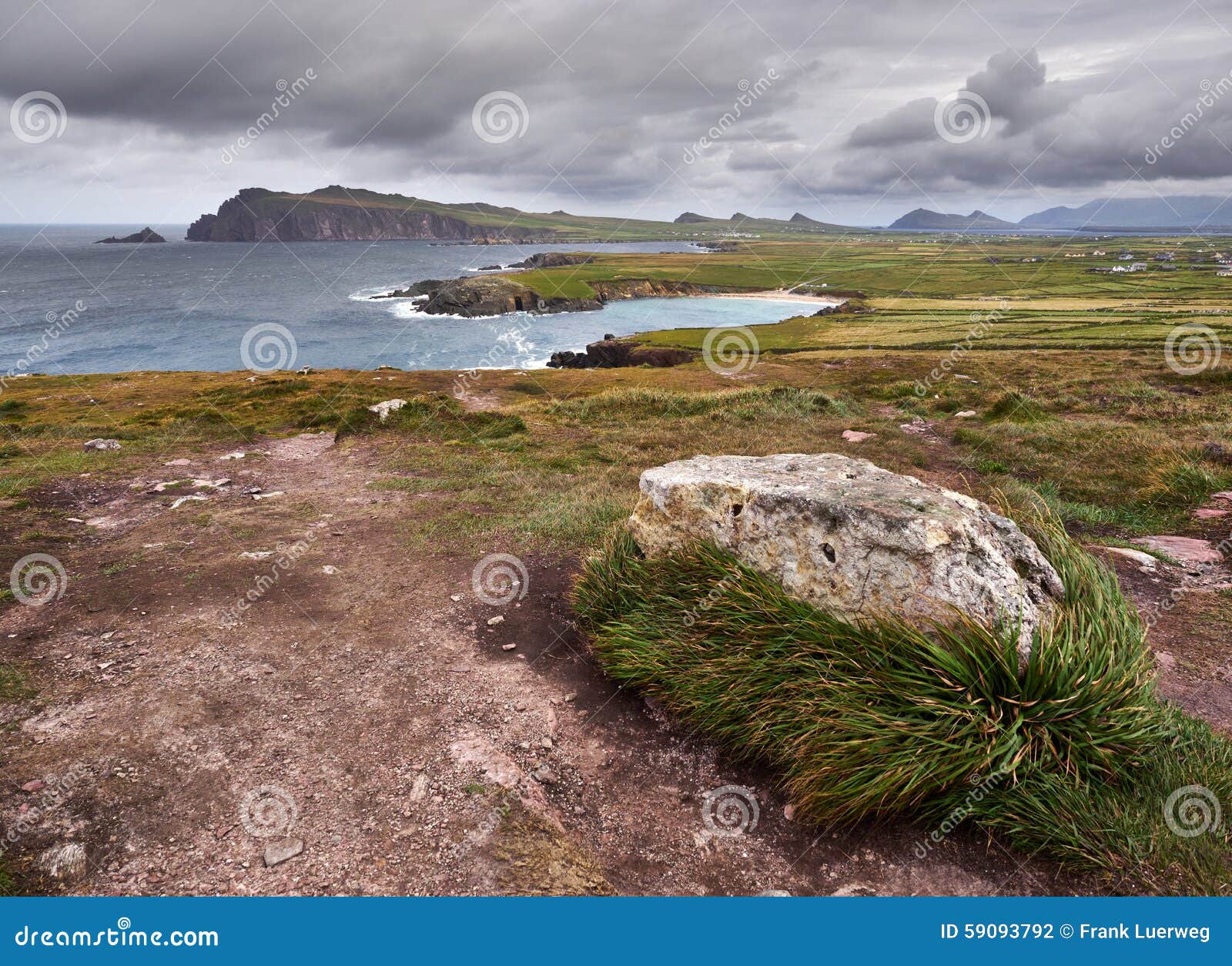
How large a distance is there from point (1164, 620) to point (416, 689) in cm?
1028

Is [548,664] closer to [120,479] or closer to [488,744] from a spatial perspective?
[488,744]

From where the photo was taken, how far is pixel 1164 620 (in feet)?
28.1

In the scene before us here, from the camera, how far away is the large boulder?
626 centimetres

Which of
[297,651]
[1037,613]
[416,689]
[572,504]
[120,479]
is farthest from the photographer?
[120,479]

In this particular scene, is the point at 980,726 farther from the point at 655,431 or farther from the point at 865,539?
the point at 655,431

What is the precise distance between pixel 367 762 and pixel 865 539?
18.9 feet

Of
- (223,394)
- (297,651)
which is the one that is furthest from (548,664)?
(223,394)

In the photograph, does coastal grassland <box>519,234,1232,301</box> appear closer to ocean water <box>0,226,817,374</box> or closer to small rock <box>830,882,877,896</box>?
ocean water <box>0,226,817,374</box>

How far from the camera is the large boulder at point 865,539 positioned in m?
6.26

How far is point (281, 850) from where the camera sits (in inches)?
204

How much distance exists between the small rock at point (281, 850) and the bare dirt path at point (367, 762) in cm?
2

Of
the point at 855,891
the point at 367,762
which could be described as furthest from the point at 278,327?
the point at 855,891

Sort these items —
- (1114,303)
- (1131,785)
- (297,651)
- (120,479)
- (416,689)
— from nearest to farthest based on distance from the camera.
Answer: (1131,785) < (416,689) < (297,651) < (120,479) < (1114,303)

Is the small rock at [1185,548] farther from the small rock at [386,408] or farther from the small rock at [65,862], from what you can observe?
the small rock at [386,408]
